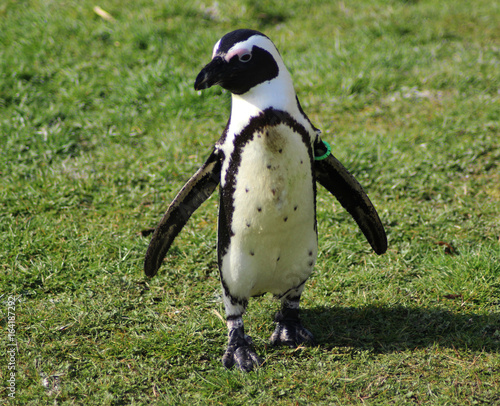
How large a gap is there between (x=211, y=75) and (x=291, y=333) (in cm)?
137

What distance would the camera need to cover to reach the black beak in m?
2.60

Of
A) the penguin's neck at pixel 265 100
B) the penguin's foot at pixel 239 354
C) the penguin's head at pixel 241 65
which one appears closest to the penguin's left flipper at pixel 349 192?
the penguin's neck at pixel 265 100

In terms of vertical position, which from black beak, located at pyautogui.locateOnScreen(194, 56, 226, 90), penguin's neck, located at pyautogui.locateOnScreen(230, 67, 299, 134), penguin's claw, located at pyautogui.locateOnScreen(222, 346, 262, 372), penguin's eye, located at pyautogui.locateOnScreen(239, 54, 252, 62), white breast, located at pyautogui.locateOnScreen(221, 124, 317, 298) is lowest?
penguin's claw, located at pyautogui.locateOnScreen(222, 346, 262, 372)

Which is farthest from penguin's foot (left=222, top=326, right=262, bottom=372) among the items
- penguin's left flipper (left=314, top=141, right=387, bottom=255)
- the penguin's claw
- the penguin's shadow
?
penguin's left flipper (left=314, top=141, right=387, bottom=255)

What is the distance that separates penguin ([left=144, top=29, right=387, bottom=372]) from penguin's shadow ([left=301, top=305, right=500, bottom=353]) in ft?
0.67

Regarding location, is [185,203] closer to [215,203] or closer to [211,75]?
[211,75]

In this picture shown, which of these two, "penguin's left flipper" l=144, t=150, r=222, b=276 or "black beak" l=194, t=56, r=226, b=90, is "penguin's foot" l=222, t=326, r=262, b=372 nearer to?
"penguin's left flipper" l=144, t=150, r=222, b=276

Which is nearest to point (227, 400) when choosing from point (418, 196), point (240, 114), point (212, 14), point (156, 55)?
point (240, 114)

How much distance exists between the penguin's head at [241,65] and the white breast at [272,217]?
227 millimetres

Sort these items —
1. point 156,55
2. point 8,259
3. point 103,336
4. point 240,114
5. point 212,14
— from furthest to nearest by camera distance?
point 212,14, point 156,55, point 8,259, point 103,336, point 240,114

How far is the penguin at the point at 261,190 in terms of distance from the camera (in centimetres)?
263

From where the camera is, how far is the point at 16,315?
3396mm

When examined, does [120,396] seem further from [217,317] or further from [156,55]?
[156,55]

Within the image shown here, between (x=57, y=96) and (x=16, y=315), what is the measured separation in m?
2.99
